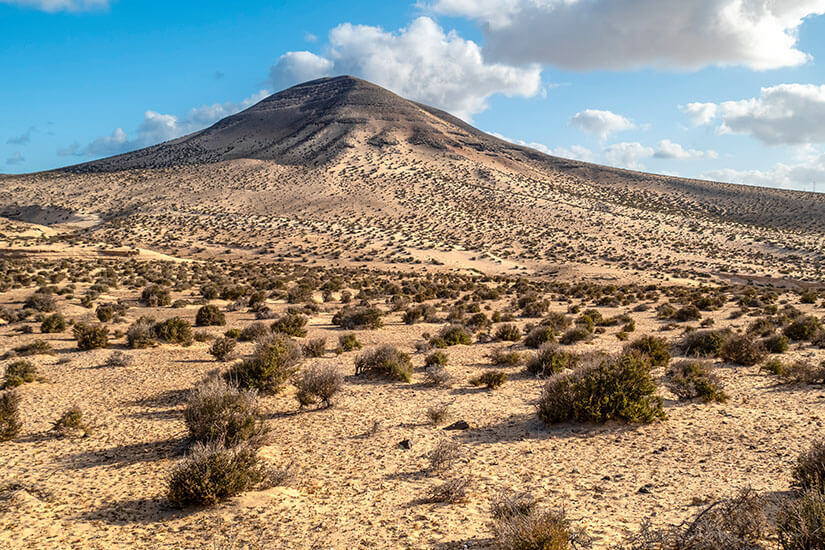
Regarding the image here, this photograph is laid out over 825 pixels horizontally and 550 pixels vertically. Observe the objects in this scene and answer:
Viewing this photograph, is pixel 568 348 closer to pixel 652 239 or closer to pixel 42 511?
pixel 42 511

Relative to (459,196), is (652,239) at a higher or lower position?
lower

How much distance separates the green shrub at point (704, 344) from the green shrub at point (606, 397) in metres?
6.56

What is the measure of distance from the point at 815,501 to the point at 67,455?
1045 cm

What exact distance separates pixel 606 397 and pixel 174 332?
14.3 meters

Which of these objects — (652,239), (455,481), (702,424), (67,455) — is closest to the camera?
(455,481)

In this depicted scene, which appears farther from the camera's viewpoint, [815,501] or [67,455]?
[67,455]

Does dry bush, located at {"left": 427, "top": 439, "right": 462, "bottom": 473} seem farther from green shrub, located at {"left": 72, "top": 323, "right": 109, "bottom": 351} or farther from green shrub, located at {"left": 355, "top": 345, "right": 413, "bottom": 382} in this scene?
green shrub, located at {"left": 72, "top": 323, "right": 109, "bottom": 351}

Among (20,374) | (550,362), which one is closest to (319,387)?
(550,362)

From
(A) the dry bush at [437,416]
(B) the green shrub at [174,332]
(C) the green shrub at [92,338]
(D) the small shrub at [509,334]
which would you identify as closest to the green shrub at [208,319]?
(B) the green shrub at [174,332]

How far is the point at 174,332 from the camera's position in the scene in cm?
1697

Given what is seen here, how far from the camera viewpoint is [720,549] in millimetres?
4695

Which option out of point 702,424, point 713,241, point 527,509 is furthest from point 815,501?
point 713,241

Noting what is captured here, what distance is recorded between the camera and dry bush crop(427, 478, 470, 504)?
21.9 feet

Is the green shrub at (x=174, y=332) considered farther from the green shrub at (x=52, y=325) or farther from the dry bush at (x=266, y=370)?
the dry bush at (x=266, y=370)
